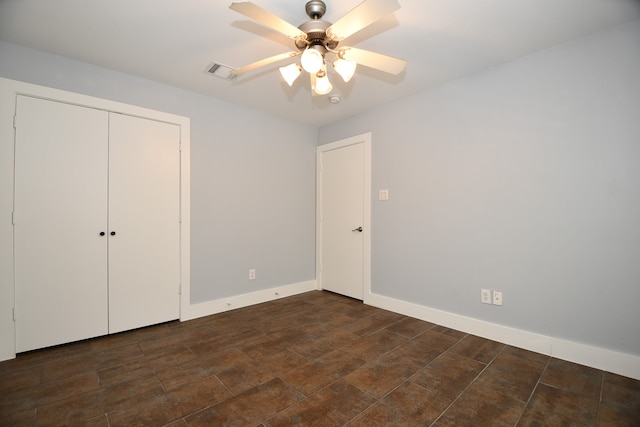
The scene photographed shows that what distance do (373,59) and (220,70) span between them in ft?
5.01

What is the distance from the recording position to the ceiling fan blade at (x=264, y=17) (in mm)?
1312

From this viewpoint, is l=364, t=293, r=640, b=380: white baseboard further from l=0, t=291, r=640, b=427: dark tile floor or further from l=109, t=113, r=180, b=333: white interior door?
l=109, t=113, r=180, b=333: white interior door

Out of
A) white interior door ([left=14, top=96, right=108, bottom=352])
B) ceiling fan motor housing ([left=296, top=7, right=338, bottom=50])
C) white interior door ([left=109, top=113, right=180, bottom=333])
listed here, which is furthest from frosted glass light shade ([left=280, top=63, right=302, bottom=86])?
white interior door ([left=14, top=96, right=108, bottom=352])

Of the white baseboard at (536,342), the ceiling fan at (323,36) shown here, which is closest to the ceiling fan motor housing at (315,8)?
the ceiling fan at (323,36)

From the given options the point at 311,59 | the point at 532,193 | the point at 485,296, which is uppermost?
the point at 311,59

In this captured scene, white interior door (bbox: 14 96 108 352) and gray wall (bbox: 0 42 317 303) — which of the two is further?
gray wall (bbox: 0 42 317 303)

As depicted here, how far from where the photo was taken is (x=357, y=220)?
12.3 ft

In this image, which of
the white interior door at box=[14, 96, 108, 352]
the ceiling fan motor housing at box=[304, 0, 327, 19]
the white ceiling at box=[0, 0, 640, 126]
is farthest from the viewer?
the white interior door at box=[14, 96, 108, 352]

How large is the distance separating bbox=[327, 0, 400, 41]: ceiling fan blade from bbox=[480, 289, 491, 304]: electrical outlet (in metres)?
2.42

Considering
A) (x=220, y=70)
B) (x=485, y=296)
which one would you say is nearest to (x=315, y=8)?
(x=220, y=70)

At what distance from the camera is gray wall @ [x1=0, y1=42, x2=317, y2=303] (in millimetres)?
2711

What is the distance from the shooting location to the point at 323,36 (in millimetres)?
1690

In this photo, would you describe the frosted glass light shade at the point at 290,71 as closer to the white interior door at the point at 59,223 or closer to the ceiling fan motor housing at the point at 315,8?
the ceiling fan motor housing at the point at 315,8

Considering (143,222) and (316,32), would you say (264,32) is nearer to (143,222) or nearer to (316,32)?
(316,32)
